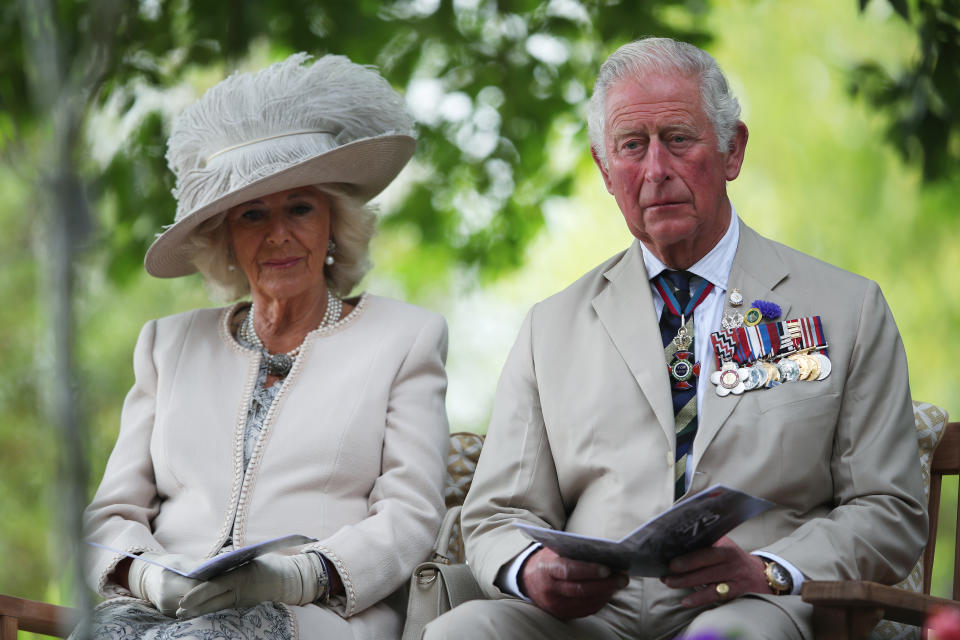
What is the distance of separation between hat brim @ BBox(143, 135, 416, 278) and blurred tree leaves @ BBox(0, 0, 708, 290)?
1286 mm

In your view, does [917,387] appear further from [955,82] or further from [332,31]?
[332,31]

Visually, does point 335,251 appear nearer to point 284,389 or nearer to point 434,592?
point 284,389

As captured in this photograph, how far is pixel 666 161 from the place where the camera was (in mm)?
2811

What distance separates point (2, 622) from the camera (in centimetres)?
285

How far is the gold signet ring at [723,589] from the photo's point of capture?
2307 mm

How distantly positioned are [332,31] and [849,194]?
230 inches

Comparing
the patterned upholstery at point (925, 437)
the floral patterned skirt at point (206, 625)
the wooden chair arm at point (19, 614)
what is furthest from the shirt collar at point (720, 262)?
the wooden chair arm at point (19, 614)

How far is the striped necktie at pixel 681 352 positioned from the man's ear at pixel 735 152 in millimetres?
290

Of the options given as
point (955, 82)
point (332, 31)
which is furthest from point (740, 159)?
point (332, 31)

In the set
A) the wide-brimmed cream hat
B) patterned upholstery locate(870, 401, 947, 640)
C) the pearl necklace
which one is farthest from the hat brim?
patterned upholstery locate(870, 401, 947, 640)

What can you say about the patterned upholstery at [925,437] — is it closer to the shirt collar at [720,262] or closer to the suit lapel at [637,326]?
the shirt collar at [720,262]

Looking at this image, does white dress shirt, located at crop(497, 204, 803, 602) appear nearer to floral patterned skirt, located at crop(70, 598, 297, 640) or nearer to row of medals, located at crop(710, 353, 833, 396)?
row of medals, located at crop(710, 353, 833, 396)

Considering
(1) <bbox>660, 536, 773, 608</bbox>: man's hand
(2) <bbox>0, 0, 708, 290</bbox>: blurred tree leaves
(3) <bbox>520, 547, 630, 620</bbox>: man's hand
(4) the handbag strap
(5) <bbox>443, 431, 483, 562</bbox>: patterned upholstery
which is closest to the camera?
(1) <bbox>660, 536, 773, 608</bbox>: man's hand

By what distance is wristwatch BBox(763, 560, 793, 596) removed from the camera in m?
2.37
